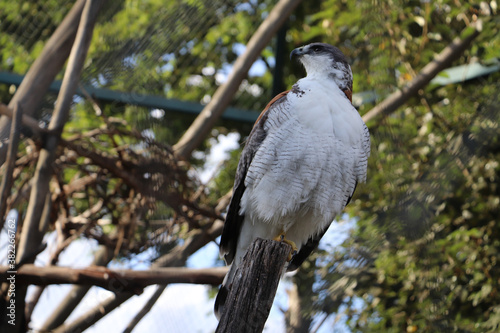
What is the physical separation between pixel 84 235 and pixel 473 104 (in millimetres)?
2485

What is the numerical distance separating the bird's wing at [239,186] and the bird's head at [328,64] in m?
0.26

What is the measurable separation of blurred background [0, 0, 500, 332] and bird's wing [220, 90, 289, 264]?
0.29 metres

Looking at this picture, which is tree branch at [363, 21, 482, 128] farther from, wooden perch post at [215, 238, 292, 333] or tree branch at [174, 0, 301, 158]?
wooden perch post at [215, 238, 292, 333]

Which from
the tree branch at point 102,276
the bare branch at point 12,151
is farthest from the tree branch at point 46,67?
the tree branch at point 102,276

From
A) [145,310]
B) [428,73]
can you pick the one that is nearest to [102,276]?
[145,310]

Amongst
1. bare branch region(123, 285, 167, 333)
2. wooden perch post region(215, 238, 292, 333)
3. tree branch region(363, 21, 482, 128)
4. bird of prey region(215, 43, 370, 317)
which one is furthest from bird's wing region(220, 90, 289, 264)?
tree branch region(363, 21, 482, 128)

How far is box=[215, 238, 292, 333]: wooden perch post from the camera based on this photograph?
5.24 feet

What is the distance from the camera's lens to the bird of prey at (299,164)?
89.7 inches

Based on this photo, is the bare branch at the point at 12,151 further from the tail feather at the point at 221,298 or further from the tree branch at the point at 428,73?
the tree branch at the point at 428,73

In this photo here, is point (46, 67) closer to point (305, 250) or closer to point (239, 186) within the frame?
point (239, 186)

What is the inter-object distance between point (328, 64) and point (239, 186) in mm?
700

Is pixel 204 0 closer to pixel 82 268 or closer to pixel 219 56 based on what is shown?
pixel 82 268

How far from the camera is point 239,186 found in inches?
97.2

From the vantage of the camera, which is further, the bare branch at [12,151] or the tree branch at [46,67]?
the tree branch at [46,67]
